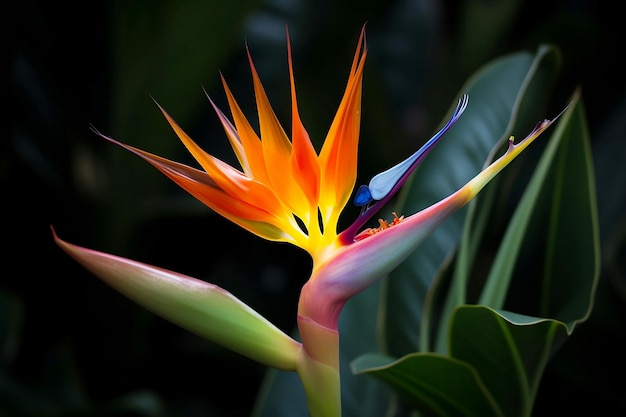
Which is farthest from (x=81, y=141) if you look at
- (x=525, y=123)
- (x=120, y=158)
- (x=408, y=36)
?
(x=525, y=123)

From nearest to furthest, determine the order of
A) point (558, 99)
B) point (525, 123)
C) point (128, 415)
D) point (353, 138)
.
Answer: point (353, 138), point (525, 123), point (128, 415), point (558, 99)

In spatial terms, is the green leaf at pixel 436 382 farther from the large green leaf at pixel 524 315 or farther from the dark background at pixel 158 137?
the dark background at pixel 158 137

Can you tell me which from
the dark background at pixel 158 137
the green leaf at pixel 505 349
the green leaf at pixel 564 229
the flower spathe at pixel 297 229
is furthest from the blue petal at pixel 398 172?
the dark background at pixel 158 137

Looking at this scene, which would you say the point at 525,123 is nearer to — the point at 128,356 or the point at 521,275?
the point at 521,275

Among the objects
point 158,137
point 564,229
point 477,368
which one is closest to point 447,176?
point 564,229

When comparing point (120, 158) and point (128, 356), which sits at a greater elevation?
point (120, 158)

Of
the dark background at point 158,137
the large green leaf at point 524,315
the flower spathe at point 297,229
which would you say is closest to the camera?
the flower spathe at point 297,229
